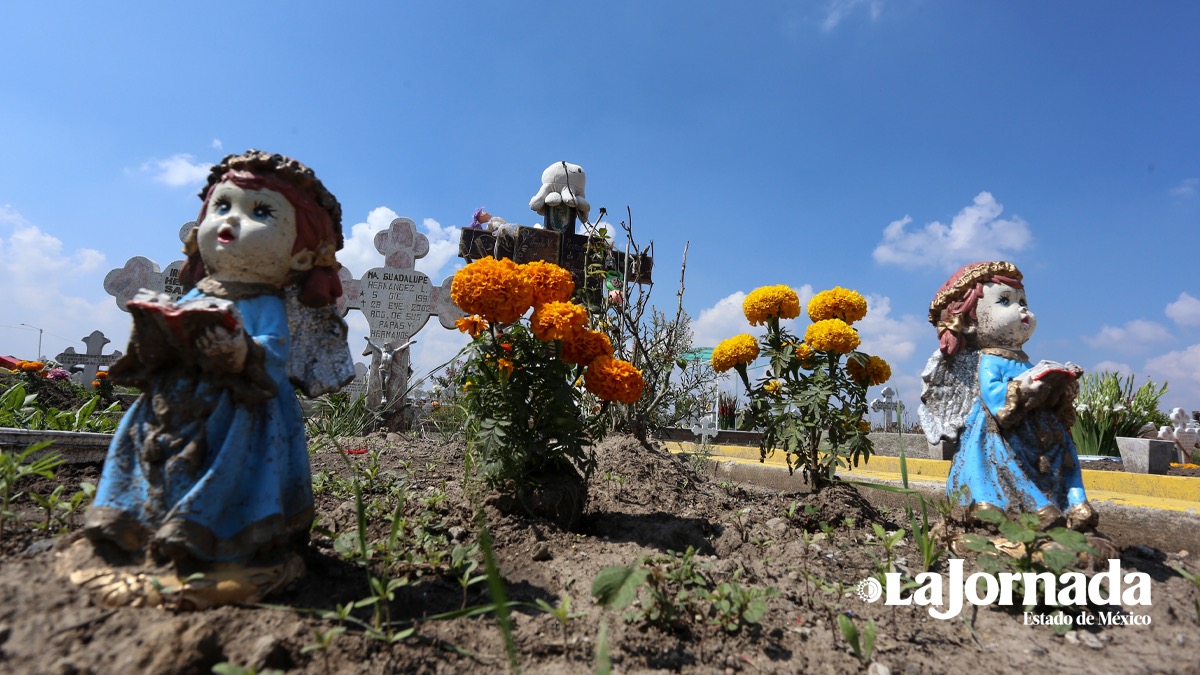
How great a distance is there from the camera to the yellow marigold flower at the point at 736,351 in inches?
135

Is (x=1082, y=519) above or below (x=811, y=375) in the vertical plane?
below

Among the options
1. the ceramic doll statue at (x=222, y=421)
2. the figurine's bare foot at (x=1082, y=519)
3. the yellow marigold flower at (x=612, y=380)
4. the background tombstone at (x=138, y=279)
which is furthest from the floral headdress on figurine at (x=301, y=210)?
the background tombstone at (x=138, y=279)

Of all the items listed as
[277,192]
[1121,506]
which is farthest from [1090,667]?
[277,192]

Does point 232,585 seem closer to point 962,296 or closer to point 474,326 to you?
point 474,326

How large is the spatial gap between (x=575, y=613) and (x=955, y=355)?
2.34 m

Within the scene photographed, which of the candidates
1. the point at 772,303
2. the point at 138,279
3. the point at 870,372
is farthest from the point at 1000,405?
the point at 138,279

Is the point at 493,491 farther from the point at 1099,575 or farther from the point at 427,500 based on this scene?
the point at 1099,575

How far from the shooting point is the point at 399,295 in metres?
10.6

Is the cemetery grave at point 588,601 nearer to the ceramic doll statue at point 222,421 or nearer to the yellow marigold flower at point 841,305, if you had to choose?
the ceramic doll statue at point 222,421

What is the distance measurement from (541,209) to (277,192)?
9.97m

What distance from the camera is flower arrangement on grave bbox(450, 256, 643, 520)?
246cm

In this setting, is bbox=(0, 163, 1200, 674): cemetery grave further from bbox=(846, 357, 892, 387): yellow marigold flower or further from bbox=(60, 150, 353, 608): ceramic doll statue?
bbox=(846, 357, 892, 387): yellow marigold flower

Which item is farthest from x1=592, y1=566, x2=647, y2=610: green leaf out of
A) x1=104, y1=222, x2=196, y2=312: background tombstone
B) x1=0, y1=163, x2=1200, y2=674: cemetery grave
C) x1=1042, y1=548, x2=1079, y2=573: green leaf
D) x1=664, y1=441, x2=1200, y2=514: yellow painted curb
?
x1=104, y1=222, x2=196, y2=312: background tombstone

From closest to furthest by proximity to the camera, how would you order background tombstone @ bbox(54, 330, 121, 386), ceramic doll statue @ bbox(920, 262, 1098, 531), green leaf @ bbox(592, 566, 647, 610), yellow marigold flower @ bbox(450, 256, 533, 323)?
green leaf @ bbox(592, 566, 647, 610) < yellow marigold flower @ bbox(450, 256, 533, 323) < ceramic doll statue @ bbox(920, 262, 1098, 531) < background tombstone @ bbox(54, 330, 121, 386)
